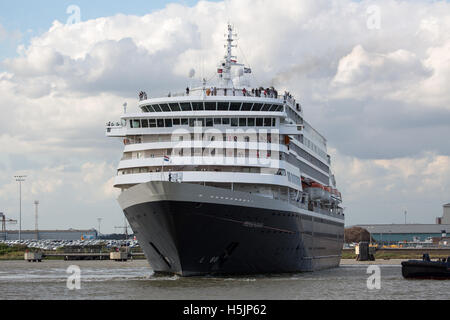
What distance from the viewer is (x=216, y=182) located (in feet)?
133

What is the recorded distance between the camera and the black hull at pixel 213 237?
3706cm

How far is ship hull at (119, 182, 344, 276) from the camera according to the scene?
36.9 m

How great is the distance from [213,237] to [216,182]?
3.89 meters

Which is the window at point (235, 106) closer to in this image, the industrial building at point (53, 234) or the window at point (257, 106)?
the window at point (257, 106)

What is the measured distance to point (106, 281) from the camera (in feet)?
140

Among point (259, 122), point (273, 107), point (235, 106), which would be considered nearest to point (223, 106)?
point (235, 106)

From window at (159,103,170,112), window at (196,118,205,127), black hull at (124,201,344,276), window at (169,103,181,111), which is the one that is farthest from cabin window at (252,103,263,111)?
black hull at (124,201,344,276)

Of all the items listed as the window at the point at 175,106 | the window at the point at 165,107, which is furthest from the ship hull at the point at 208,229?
the window at the point at 175,106

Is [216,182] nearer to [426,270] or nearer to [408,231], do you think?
[426,270]

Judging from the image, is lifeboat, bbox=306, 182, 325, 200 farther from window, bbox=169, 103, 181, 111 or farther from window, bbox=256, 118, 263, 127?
window, bbox=169, 103, 181, 111
